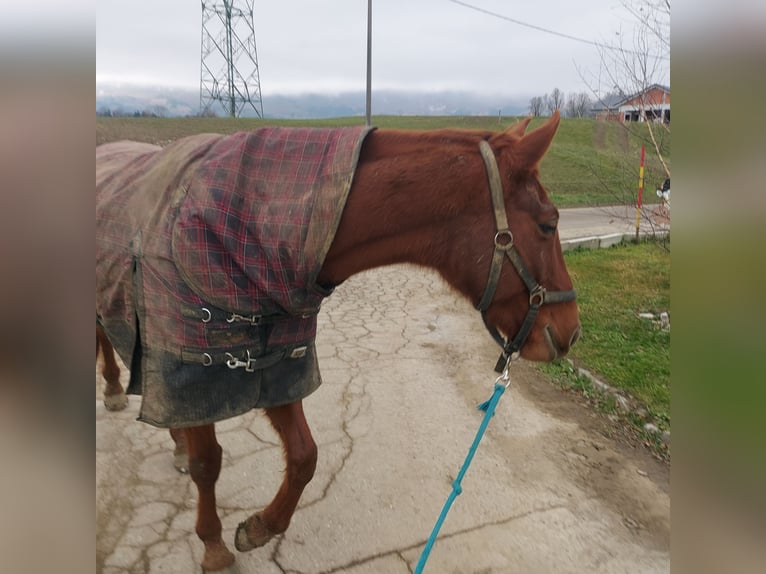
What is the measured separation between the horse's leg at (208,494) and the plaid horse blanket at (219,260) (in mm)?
331

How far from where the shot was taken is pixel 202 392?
1.33m

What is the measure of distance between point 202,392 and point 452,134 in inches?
40.0

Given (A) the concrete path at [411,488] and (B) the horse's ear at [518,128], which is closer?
(B) the horse's ear at [518,128]

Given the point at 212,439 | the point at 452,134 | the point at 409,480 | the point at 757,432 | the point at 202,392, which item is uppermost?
the point at 452,134

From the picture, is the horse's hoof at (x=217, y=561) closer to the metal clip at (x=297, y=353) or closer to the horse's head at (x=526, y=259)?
the metal clip at (x=297, y=353)

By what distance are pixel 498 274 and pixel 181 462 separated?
1838mm

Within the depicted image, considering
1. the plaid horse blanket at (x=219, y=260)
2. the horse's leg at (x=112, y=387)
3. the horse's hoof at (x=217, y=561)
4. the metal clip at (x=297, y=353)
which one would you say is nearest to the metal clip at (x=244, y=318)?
the plaid horse blanket at (x=219, y=260)

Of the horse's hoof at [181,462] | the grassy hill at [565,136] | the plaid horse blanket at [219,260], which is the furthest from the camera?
the horse's hoof at [181,462]

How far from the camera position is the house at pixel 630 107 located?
2.46 m


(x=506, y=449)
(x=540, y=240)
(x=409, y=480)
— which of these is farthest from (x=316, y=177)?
(x=506, y=449)

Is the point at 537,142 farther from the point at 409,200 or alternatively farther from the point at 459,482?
the point at 459,482

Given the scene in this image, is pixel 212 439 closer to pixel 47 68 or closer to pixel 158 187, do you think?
pixel 158 187

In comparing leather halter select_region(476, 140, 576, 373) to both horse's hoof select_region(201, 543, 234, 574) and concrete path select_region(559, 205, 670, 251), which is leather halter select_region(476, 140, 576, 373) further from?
concrete path select_region(559, 205, 670, 251)

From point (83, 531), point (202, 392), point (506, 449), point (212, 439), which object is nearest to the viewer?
point (83, 531)
